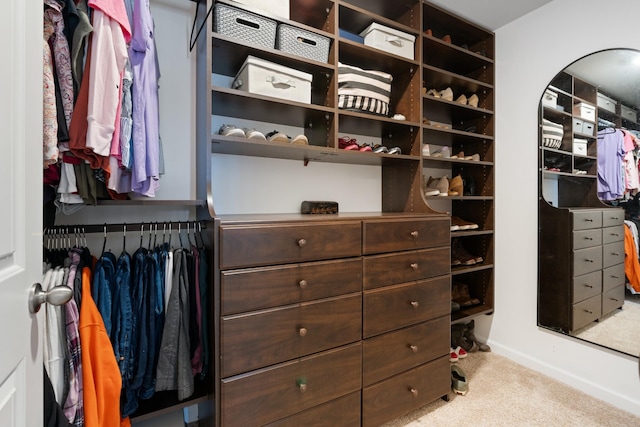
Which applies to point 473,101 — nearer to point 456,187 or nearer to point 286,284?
point 456,187

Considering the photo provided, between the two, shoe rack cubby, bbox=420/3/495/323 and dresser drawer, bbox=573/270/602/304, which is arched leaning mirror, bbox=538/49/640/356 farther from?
shoe rack cubby, bbox=420/3/495/323

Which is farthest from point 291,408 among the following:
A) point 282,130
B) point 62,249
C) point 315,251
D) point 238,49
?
point 238,49

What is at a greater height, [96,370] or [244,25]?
[244,25]

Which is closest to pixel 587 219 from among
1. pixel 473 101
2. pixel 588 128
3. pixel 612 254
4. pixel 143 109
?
pixel 612 254

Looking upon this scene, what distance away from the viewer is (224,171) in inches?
62.6

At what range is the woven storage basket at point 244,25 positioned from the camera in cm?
130

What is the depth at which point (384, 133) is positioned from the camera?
2.06 metres

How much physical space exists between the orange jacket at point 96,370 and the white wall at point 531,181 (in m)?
2.50

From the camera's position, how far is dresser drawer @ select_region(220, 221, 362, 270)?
1.12 meters

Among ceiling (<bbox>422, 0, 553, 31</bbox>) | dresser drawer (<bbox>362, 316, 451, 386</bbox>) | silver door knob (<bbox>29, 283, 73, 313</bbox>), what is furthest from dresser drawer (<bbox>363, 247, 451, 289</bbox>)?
ceiling (<bbox>422, 0, 553, 31</bbox>)

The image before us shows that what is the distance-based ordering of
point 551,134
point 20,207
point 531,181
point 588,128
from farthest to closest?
1. point 531,181
2. point 551,134
3. point 588,128
4. point 20,207

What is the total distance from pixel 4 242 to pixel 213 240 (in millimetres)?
630

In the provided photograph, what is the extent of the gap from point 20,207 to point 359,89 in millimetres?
1489

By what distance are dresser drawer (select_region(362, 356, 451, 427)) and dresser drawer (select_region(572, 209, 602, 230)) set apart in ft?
3.98
